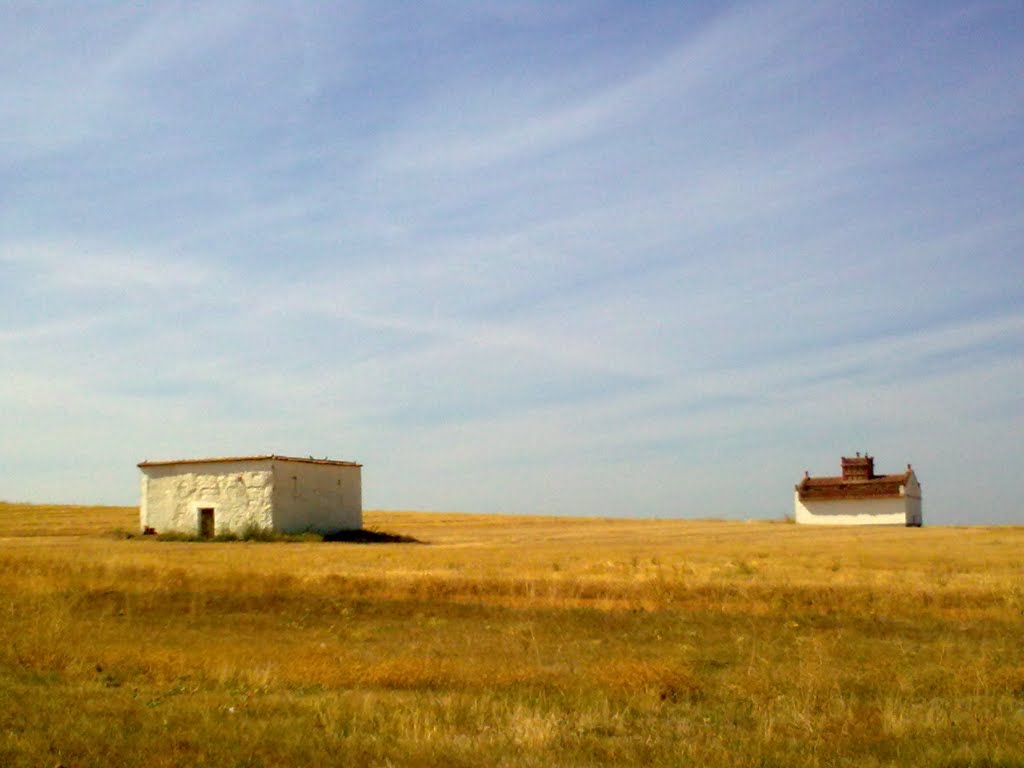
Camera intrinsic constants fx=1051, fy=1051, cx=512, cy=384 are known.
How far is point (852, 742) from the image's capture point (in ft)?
30.8

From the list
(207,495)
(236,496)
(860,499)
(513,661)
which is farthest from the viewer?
(860,499)

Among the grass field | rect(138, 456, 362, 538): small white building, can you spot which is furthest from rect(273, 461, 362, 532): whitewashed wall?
the grass field

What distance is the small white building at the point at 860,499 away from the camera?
70.1 metres

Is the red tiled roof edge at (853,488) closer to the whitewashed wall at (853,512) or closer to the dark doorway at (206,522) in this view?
the whitewashed wall at (853,512)

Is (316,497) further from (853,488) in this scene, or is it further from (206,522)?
(853,488)

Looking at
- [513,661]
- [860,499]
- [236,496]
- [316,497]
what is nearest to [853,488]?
[860,499]

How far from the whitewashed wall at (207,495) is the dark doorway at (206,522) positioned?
207 millimetres

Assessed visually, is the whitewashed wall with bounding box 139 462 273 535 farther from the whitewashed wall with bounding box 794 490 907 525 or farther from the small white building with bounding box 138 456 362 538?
the whitewashed wall with bounding box 794 490 907 525

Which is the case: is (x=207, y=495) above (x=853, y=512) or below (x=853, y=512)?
above

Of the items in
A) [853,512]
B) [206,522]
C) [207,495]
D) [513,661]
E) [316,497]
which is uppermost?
[207,495]

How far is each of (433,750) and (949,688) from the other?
7040mm

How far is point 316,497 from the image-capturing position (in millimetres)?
54281

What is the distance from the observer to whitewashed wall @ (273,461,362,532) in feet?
168

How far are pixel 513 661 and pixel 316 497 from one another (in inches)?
1598
